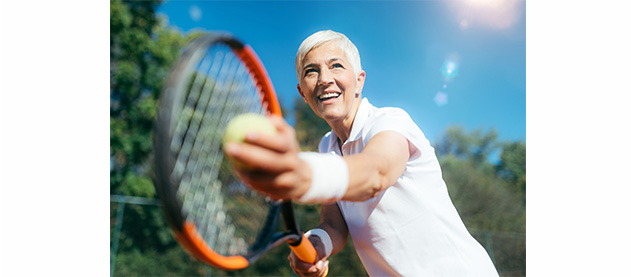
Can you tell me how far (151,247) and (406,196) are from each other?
5.88 m

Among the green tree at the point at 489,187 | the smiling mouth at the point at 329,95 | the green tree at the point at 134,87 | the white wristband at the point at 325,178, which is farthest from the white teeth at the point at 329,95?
the green tree at the point at 134,87

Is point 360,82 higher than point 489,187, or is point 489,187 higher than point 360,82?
point 360,82

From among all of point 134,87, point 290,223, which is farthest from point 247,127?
point 134,87

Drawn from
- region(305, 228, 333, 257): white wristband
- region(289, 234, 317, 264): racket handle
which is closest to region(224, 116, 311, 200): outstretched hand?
region(289, 234, 317, 264): racket handle

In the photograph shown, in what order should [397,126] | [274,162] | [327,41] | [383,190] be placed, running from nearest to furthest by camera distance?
[274,162], [383,190], [397,126], [327,41]

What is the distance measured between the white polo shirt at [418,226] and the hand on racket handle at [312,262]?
18 centimetres

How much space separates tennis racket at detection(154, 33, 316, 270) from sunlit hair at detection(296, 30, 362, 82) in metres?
0.12

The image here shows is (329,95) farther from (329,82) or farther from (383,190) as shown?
(383,190)

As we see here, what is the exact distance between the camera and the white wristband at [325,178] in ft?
2.25

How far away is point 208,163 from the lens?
1196mm

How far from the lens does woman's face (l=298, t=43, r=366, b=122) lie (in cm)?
122

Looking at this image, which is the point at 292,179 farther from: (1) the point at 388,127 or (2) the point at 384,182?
(1) the point at 388,127

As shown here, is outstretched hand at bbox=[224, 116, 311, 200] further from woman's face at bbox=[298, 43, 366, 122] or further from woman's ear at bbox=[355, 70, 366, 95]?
woman's ear at bbox=[355, 70, 366, 95]

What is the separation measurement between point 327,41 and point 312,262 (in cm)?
63
